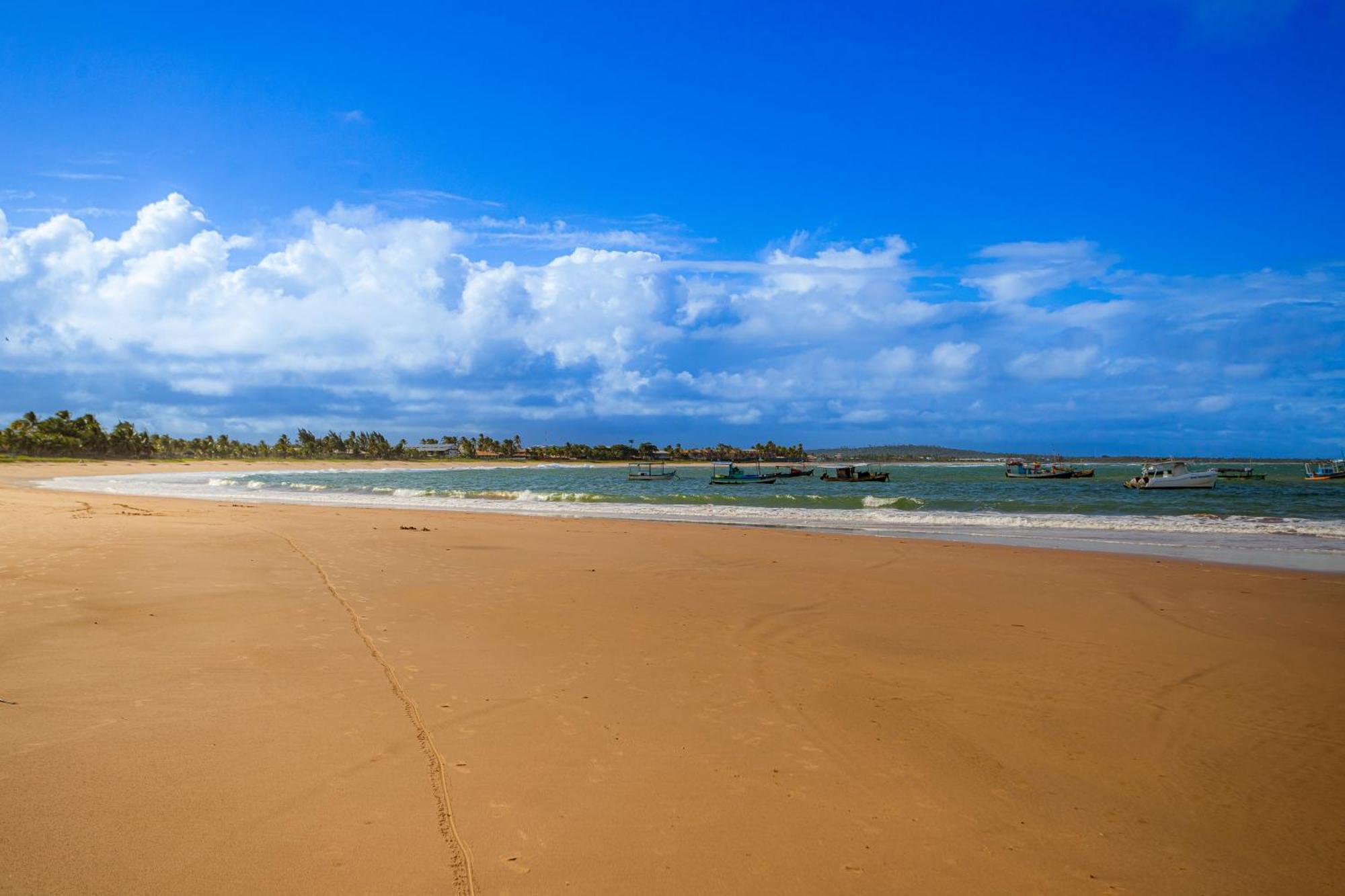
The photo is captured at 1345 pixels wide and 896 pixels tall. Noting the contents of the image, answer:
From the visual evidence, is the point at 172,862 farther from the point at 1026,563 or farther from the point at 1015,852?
the point at 1026,563

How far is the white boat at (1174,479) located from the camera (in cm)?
5312

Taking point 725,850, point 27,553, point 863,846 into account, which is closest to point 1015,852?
point 863,846

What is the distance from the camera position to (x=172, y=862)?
354 centimetres

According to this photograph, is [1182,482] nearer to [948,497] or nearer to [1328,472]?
[948,497]

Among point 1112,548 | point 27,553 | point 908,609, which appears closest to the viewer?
point 908,609

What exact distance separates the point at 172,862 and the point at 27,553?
12.7 meters

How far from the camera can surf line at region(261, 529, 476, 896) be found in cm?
353

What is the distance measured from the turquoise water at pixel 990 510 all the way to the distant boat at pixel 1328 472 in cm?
1560

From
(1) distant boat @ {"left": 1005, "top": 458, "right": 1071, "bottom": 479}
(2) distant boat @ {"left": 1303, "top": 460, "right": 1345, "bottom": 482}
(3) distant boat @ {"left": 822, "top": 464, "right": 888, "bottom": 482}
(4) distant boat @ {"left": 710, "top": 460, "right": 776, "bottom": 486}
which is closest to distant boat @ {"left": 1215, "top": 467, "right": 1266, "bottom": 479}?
(2) distant boat @ {"left": 1303, "top": 460, "right": 1345, "bottom": 482}

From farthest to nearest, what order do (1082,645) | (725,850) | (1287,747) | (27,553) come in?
1. (27,553)
2. (1082,645)
3. (1287,747)
4. (725,850)

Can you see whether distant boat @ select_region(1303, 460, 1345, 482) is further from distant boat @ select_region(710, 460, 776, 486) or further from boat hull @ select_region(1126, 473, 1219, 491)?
Answer: distant boat @ select_region(710, 460, 776, 486)

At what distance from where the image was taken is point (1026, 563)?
15844mm

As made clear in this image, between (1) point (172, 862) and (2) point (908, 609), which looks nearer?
(1) point (172, 862)

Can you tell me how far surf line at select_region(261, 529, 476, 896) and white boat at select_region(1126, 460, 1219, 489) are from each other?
59795mm
